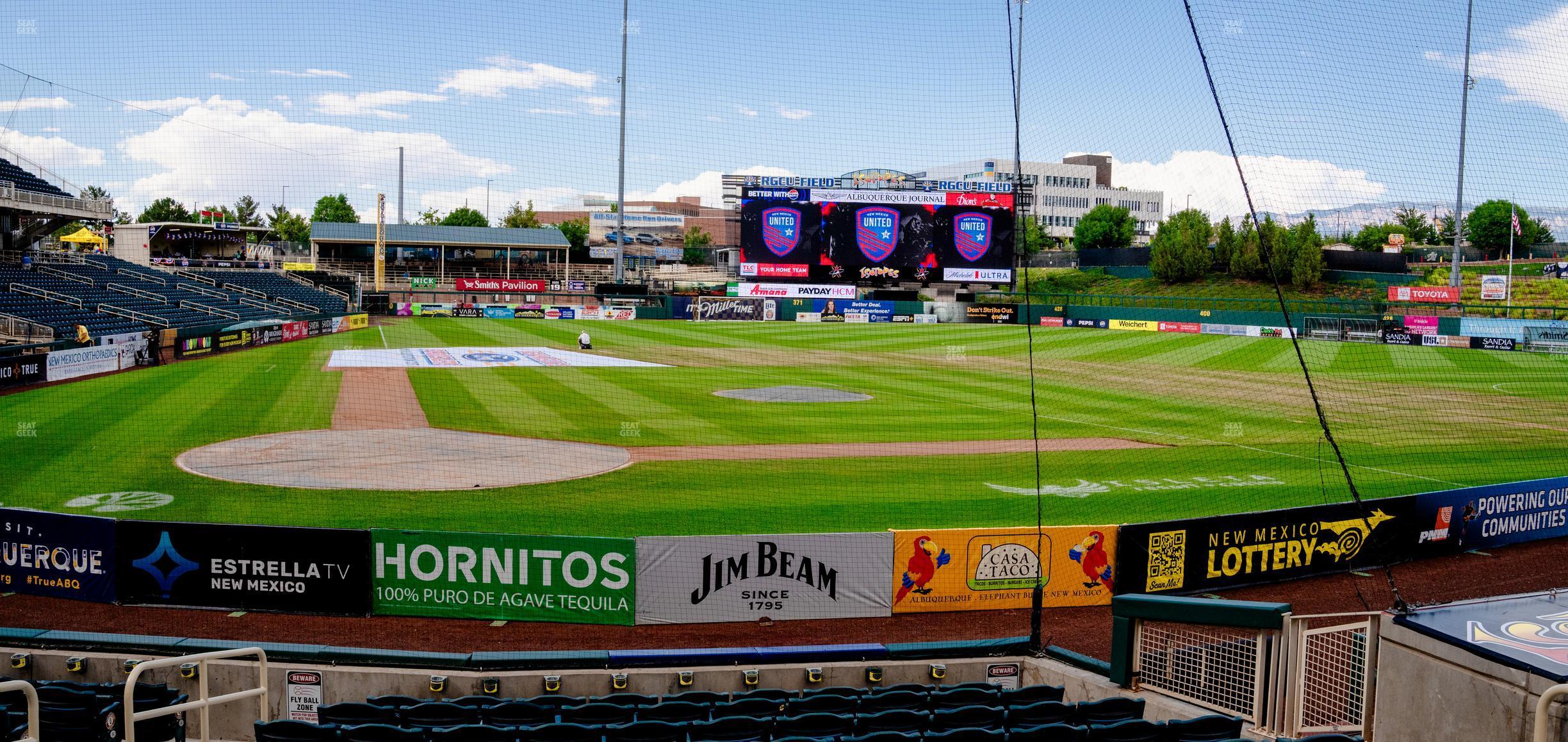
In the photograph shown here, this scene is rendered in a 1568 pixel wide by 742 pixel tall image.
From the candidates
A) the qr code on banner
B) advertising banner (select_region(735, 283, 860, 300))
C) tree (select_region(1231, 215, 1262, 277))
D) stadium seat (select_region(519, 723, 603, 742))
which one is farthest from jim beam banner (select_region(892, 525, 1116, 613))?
advertising banner (select_region(735, 283, 860, 300))

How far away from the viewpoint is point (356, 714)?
26.0 ft

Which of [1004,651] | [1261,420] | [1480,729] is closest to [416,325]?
[1261,420]

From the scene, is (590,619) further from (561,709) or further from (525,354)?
(525,354)

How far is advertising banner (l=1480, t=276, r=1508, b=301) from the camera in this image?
54.0 metres

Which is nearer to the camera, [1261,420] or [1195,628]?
[1195,628]

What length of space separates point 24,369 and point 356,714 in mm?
27764

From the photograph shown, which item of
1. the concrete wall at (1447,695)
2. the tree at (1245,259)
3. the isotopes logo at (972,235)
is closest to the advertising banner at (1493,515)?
the concrete wall at (1447,695)

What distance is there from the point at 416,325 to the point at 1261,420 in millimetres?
46794

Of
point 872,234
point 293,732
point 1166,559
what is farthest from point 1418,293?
point 293,732

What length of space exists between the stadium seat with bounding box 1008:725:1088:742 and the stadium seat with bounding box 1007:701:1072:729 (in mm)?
611

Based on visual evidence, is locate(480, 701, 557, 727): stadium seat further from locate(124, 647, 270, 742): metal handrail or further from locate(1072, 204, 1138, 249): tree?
locate(1072, 204, 1138, 249): tree

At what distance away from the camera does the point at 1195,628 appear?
959 centimetres

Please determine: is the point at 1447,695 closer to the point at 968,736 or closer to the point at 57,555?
the point at 968,736

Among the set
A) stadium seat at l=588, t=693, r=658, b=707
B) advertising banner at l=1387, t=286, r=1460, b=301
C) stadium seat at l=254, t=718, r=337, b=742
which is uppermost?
advertising banner at l=1387, t=286, r=1460, b=301
